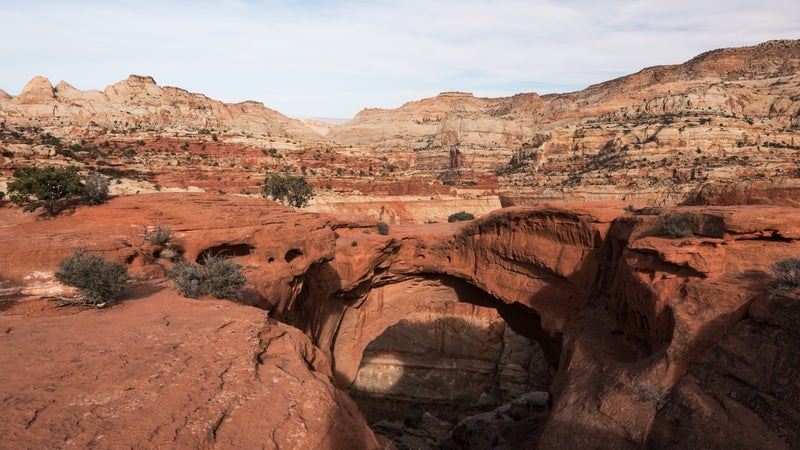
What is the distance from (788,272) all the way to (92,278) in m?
12.0

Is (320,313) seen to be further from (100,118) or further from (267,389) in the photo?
(100,118)

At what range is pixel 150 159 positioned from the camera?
38.3m

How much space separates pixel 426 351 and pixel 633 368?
763 inches

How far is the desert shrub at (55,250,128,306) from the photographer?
22.5ft

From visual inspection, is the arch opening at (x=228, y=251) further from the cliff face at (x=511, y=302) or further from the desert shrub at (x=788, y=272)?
the desert shrub at (x=788, y=272)

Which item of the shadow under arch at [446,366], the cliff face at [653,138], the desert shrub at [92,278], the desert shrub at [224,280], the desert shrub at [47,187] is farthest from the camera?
the cliff face at [653,138]

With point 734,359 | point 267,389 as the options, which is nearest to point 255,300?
point 267,389

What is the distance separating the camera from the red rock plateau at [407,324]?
4.55 m

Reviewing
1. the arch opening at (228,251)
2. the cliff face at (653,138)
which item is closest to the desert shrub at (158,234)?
the arch opening at (228,251)

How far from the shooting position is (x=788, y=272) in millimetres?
7660

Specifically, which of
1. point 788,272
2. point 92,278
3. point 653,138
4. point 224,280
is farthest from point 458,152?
point 92,278

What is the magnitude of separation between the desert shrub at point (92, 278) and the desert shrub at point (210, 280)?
3.35 ft

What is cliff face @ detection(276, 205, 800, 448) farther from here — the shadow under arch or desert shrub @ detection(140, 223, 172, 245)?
the shadow under arch

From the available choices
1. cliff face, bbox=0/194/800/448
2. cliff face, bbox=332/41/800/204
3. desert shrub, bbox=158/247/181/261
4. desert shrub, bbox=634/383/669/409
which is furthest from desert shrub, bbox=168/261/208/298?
cliff face, bbox=332/41/800/204
